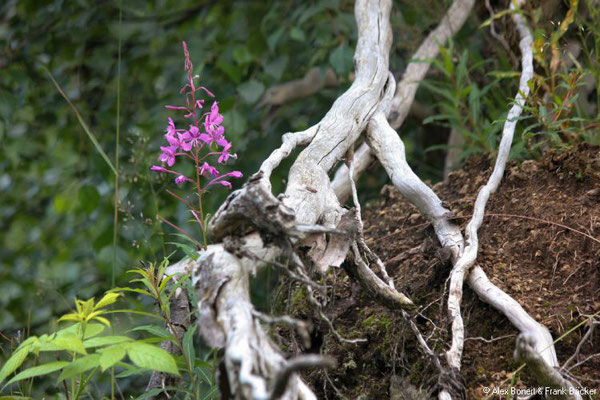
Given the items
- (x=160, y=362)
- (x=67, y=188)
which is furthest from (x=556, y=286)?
(x=67, y=188)

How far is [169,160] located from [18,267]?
108 inches

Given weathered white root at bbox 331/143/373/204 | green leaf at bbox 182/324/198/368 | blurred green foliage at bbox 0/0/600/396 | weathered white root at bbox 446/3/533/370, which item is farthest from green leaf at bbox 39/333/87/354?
weathered white root at bbox 331/143/373/204

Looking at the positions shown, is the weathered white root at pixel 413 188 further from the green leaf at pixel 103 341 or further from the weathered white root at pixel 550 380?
the green leaf at pixel 103 341

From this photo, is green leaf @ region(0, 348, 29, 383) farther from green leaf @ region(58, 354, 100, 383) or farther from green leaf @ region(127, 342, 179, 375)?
green leaf @ region(127, 342, 179, 375)

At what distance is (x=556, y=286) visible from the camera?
167 cm

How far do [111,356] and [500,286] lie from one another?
1.01m

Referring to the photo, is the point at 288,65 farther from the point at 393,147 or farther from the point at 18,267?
the point at 18,267

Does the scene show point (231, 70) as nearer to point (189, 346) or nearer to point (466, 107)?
point (466, 107)

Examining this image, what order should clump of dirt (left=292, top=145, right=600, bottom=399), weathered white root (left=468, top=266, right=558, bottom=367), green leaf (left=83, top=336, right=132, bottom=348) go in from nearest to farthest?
green leaf (left=83, top=336, right=132, bottom=348), weathered white root (left=468, top=266, right=558, bottom=367), clump of dirt (left=292, top=145, right=600, bottom=399)

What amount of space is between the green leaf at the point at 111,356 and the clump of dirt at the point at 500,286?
1.59 feet

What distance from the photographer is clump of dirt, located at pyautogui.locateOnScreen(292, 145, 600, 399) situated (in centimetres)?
155

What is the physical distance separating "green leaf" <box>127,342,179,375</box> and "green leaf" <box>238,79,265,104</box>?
1.94 meters

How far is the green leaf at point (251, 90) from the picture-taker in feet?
10.1

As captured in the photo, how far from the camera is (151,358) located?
4.14 feet
